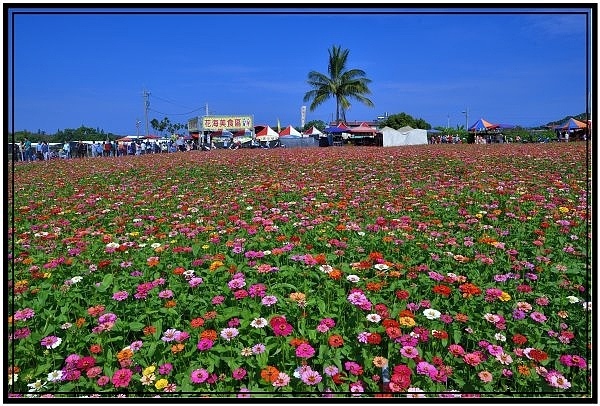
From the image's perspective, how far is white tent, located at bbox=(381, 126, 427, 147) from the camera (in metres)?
33.0

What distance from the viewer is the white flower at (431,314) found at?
6.72ft

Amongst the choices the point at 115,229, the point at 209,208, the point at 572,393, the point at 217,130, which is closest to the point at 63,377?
the point at 572,393

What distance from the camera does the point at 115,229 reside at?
3.97 metres

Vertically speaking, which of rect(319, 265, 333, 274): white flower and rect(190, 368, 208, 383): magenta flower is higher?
rect(319, 265, 333, 274): white flower

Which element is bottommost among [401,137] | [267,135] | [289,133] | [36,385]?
[36,385]

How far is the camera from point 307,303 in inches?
86.8

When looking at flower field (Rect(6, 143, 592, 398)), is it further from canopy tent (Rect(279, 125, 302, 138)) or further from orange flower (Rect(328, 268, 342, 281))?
canopy tent (Rect(279, 125, 302, 138))

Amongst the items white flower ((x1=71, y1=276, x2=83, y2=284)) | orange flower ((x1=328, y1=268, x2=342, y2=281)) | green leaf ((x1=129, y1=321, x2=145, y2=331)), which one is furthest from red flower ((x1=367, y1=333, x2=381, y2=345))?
white flower ((x1=71, y1=276, x2=83, y2=284))

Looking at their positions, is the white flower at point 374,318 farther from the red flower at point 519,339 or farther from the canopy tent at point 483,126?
the canopy tent at point 483,126

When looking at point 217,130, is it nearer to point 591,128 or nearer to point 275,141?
point 275,141

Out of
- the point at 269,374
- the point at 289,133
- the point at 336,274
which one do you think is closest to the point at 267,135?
the point at 289,133

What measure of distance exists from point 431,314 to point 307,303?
0.61m

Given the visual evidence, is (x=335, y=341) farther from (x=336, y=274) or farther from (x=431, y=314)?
(x=336, y=274)

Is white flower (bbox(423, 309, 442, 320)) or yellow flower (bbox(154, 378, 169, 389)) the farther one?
white flower (bbox(423, 309, 442, 320))
